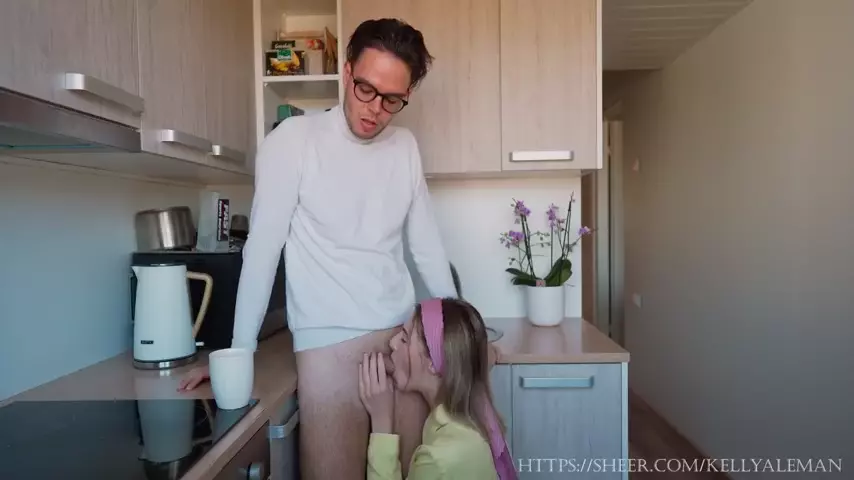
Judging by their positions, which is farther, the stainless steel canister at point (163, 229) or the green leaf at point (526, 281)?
the green leaf at point (526, 281)

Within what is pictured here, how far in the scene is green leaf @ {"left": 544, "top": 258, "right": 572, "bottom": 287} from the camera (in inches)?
80.4

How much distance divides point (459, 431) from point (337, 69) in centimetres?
135

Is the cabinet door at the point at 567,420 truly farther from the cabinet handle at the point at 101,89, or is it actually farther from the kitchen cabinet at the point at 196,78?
the cabinet handle at the point at 101,89

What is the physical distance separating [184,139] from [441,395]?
796mm

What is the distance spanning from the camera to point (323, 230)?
1.33 metres

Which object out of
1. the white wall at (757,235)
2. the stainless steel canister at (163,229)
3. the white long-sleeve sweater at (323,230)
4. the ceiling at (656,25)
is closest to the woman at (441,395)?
the white long-sleeve sweater at (323,230)

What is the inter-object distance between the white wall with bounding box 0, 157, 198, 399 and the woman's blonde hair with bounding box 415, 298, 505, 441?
87cm

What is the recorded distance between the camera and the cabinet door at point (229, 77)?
1.58m

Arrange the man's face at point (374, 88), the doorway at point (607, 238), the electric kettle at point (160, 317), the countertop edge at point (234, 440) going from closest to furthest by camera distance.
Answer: the countertop edge at point (234, 440) < the man's face at point (374, 88) < the electric kettle at point (160, 317) < the doorway at point (607, 238)

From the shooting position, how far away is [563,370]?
1621mm

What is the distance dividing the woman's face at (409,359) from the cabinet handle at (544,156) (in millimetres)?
799

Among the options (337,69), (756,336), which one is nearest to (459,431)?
(337,69)

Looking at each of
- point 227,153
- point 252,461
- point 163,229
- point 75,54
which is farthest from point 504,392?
point 75,54
